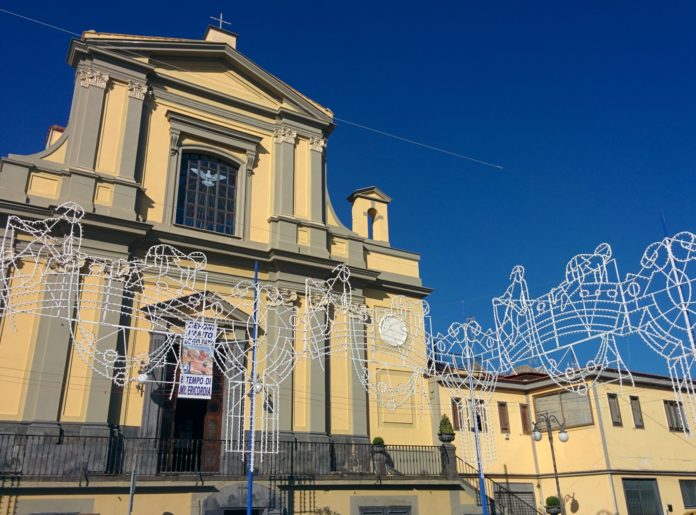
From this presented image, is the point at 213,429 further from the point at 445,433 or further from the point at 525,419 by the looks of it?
the point at 525,419

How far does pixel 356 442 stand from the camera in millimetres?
17484

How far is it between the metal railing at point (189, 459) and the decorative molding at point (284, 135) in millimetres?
9609

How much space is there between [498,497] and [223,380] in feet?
30.0

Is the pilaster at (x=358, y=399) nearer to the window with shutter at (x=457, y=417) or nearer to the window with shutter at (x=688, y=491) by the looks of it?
the window with shutter at (x=457, y=417)

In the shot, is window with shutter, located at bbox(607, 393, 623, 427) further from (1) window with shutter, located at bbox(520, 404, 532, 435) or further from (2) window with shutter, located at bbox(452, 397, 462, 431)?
(2) window with shutter, located at bbox(452, 397, 462, 431)

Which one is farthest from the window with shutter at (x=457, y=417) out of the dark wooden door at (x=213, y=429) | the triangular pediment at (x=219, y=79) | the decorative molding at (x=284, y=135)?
the triangular pediment at (x=219, y=79)

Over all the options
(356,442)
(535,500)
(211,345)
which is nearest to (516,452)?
(535,500)

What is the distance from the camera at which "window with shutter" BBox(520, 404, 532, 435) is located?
2247cm

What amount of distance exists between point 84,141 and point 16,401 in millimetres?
6872

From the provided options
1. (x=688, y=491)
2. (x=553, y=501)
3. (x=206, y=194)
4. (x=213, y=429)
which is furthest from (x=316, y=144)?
(x=688, y=491)

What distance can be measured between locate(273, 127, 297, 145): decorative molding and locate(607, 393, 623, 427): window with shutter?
1371cm

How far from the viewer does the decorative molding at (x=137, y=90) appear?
17.8 metres

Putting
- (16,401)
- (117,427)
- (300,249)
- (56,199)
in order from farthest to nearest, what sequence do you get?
(300,249)
(56,199)
(117,427)
(16,401)

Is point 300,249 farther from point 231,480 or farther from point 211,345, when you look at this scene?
point 231,480
